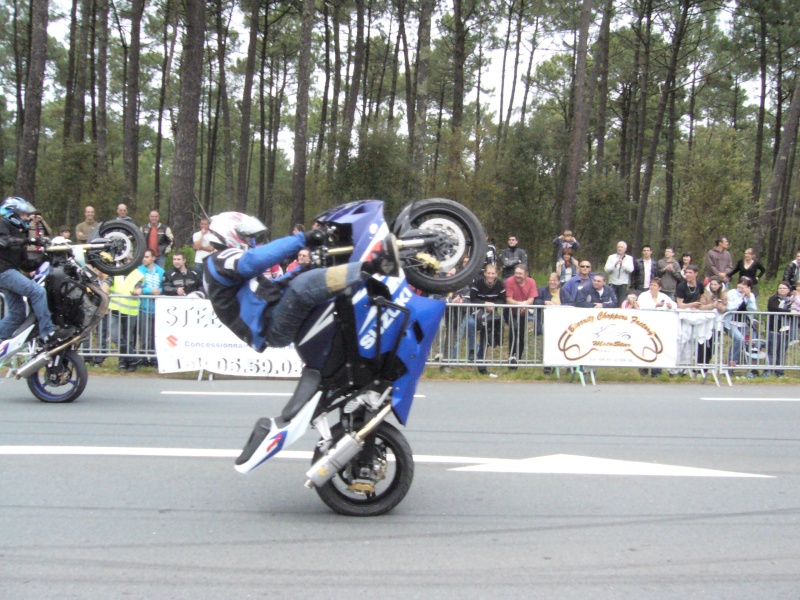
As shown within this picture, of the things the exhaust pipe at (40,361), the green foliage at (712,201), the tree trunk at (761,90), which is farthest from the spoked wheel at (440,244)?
the tree trunk at (761,90)

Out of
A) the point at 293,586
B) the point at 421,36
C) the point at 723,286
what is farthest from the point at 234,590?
the point at 421,36

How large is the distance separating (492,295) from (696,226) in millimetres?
14127

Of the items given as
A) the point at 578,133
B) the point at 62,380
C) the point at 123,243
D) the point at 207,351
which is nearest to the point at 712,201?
the point at 578,133

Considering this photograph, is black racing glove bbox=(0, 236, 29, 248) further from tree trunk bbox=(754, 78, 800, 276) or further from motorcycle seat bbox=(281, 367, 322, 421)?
tree trunk bbox=(754, 78, 800, 276)

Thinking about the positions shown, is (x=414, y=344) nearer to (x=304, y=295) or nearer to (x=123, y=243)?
(x=304, y=295)

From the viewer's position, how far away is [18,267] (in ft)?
29.5

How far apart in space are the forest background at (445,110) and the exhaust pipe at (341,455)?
13.9 meters

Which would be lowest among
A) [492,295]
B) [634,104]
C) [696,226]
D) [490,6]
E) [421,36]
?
[492,295]

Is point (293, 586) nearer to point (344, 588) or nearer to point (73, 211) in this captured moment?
point (344, 588)

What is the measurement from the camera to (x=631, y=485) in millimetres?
6078

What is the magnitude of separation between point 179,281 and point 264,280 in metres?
8.34

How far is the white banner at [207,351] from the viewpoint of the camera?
1159cm

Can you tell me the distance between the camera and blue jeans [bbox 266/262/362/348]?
465cm

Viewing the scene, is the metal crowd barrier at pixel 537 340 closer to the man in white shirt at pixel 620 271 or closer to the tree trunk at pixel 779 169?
the man in white shirt at pixel 620 271
